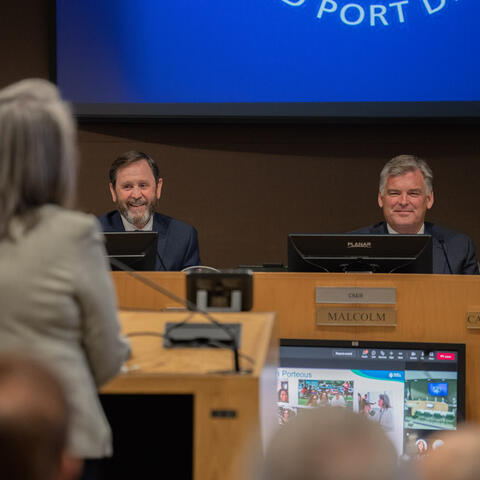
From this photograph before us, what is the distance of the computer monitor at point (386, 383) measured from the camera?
8.65ft

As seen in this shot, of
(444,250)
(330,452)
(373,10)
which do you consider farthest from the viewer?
(373,10)

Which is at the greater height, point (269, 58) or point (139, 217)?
point (269, 58)

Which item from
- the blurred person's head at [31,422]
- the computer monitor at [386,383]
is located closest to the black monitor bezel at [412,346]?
the computer monitor at [386,383]

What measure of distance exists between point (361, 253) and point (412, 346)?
1.28 ft

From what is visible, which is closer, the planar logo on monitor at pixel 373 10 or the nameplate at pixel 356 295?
the nameplate at pixel 356 295

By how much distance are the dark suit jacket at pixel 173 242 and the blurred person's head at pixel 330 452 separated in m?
3.32

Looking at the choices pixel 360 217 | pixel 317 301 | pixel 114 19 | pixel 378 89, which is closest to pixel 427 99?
pixel 378 89

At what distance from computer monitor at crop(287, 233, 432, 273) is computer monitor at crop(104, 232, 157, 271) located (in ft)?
1.64

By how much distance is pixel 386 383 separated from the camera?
105 inches

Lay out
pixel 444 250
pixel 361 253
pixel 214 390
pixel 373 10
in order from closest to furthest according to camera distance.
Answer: pixel 214 390, pixel 361 253, pixel 444 250, pixel 373 10

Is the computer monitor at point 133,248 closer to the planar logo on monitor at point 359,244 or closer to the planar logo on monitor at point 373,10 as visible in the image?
the planar logo on monitor at point 359,244

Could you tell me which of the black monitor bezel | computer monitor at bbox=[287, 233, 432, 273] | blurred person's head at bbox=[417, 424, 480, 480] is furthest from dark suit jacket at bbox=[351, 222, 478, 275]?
blurred person's head at bbox=[417, 424, 480, 480]

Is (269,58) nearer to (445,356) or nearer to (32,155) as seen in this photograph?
(445,356)

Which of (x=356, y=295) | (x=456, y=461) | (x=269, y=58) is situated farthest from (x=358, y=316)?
(x=269, y=58)
